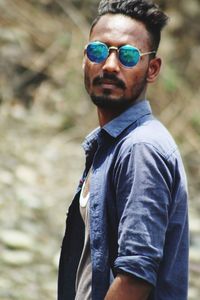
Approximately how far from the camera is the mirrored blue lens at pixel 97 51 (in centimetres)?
212

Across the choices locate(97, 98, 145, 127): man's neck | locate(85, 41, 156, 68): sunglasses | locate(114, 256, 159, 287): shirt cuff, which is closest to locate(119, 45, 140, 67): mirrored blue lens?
locate(85, 41, 156, 68): sunglasses

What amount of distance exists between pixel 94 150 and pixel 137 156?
34 centimetres

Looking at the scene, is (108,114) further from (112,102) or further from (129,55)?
(129,55)

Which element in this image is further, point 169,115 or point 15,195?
point 169,115

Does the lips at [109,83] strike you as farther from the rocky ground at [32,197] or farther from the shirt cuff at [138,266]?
the rocky ground at [32,197]

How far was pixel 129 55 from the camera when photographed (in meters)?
2.09

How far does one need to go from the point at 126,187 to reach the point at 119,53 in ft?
1.31

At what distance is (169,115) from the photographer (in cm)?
716

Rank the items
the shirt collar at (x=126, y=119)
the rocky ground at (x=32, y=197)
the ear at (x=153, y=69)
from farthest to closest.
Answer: the rocky ground at (x=32, y=197), the ear at (x=153, y=69), the shirt collar at (x=126, y=119)

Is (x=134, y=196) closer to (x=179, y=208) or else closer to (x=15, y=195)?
(x=179, y=208)

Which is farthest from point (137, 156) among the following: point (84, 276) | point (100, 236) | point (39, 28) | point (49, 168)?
point (39, 28)

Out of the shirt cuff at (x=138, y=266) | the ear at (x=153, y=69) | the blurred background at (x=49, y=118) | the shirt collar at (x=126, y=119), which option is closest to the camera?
the shirt cuff at (x=138, y=266)

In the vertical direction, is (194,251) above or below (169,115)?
below

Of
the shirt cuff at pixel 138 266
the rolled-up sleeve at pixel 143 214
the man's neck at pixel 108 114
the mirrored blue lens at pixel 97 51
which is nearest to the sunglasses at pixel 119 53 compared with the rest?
the mirrored blue lens at pixel 97 51
